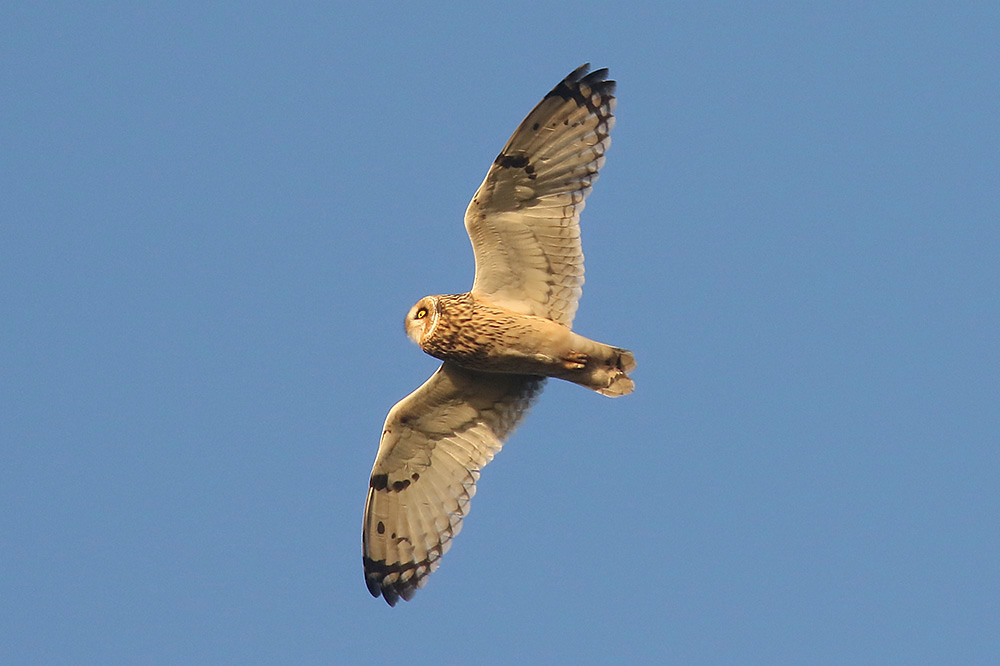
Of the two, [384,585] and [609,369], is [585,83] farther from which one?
[384,585]

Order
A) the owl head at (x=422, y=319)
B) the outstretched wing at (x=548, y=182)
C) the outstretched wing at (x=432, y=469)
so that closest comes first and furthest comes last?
the outstretched wing at (x=548, y=182) → the owl head at (x=422, y=319) → the outstretched wing at (x=432, y=469)

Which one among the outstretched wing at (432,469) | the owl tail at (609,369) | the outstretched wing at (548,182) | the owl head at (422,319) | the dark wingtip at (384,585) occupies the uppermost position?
the outstretched wing at (548,182)

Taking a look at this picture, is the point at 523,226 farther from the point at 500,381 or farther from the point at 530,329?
the point at 500,381

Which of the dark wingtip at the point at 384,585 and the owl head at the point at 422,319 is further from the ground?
the owl head at the point at 422,319

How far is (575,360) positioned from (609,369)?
28 centimetres

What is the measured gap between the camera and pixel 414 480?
11180 mm

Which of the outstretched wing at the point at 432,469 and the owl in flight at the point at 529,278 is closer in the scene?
the owl in flight at the point at 529,278

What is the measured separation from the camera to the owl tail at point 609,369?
10227mm

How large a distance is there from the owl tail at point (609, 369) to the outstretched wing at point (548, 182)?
0.66 meters

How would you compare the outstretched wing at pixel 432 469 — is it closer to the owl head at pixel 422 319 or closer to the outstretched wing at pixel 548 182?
the owl head at pixel 422 319

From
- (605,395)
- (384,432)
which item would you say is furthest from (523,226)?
(384,432)

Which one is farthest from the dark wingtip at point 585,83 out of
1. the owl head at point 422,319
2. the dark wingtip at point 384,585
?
the dark wingtip at point 384,585

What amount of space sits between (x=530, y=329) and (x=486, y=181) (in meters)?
1.20

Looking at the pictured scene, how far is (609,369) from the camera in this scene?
405 inches
